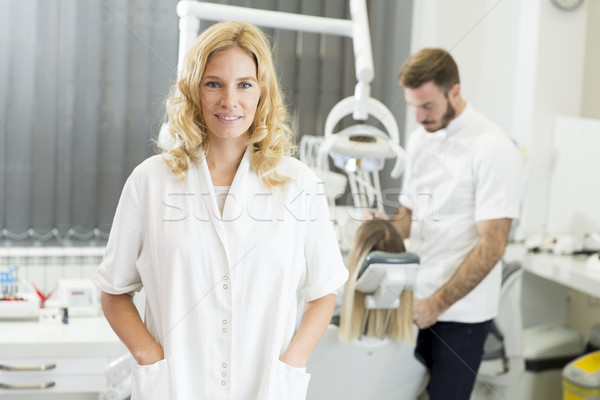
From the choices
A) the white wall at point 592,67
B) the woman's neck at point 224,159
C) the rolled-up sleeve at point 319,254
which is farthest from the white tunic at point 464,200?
the white wall at point 592,67

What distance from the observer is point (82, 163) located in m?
2.30

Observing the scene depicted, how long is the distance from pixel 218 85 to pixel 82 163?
1392mm

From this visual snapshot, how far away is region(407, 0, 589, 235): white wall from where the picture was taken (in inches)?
105

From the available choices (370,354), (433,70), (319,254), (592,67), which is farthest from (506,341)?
(592,67)

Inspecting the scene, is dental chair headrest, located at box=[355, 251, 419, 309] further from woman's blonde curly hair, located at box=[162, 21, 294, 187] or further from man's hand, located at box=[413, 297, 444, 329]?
woman's blonde curly hair, located at box=[162, 21, 294, 187]

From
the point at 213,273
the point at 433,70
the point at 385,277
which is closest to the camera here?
the point at 213,273

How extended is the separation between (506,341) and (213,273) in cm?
121

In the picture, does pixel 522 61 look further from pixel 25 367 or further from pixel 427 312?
pixel 25 367

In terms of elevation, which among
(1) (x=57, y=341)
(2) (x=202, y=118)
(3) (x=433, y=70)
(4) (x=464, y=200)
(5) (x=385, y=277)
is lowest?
(1) (x=57, y=341)

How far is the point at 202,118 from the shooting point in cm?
109

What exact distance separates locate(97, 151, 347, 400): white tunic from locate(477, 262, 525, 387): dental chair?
105 cm

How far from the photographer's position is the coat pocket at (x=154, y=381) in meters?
1.04

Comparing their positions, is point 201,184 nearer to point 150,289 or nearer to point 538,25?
point 150,289

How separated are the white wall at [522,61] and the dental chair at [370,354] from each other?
1.32 metres
